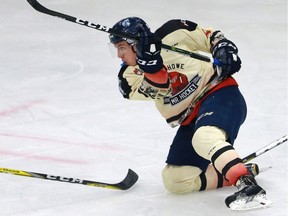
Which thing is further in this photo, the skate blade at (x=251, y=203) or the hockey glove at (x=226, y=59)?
the hockey glove at (x=226, y=59)

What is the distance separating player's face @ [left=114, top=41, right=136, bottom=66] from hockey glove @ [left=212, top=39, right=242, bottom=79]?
334 mm

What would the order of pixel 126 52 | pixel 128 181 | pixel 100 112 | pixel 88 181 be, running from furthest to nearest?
pixel 100 112 < pixel 128 181 < pixel 88 181 < pixel 126 52

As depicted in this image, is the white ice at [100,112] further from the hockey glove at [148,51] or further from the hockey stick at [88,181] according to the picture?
the hockey glove at [148,51]

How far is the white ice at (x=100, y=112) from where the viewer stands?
344 cm

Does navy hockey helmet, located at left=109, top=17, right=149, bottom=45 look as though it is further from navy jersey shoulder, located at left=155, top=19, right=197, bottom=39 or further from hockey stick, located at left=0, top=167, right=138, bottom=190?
hockey stick, located at left=0, top=167, right=138, bottom=190

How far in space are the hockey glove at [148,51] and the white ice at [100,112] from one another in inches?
22.7


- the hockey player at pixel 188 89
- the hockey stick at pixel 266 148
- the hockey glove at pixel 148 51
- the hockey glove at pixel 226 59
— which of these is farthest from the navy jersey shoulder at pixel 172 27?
the hockey stick at pixel 266 148

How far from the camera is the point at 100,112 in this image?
4418 mm

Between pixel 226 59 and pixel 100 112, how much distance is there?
126 cm

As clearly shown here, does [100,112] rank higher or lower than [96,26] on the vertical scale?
lower

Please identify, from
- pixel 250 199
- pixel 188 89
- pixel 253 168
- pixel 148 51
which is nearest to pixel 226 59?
pixel 188 89

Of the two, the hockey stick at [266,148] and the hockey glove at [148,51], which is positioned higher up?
the hockey glove at [148,51]

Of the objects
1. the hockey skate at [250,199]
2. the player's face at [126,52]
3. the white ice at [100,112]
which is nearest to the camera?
the hockey skate at [250,199]

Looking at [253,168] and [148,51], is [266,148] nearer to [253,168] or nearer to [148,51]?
[253,168]
